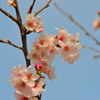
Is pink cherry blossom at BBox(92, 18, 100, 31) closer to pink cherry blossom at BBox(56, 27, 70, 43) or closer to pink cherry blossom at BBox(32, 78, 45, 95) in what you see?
pink cherry blossom at BBox(32, 78, 45, 95)

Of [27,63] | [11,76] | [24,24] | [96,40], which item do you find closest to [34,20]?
[24,24]

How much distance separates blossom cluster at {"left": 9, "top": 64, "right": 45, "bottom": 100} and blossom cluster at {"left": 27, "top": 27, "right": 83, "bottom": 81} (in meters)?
0.19

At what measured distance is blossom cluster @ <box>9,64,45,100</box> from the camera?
2.40 m

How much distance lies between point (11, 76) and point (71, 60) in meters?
1.02

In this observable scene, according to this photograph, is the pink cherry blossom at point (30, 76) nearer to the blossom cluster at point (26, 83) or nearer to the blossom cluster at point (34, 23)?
the blossom cluster at point (26, 83)

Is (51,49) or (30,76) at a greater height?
(51,49)

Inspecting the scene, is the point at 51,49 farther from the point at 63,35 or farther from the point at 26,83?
the point at 26,83

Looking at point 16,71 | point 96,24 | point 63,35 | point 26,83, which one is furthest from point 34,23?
point 96,24

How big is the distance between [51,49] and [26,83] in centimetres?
69

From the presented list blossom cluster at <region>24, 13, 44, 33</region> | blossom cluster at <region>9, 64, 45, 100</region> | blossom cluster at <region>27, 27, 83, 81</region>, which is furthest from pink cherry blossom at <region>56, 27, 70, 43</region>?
blossom cluster at <region>9, 64, 45, 100</region>

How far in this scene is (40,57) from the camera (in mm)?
2674

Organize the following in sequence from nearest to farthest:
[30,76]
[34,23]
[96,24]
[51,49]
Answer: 1. [96,24]
2. [30,76]
3. [51,49]
4. [34,23]

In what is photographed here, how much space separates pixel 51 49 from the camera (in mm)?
2773

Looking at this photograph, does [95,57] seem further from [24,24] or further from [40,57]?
[24,24]
